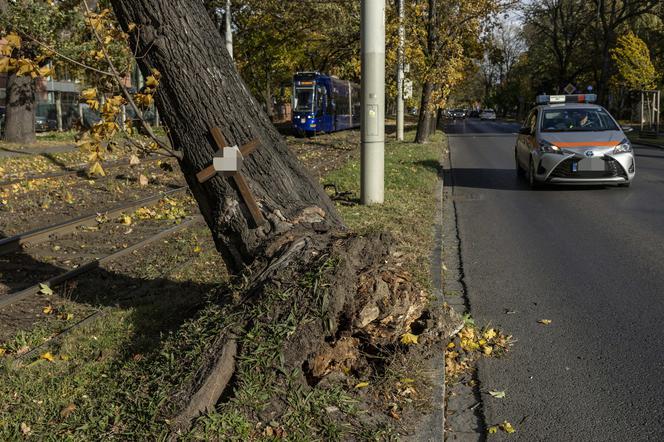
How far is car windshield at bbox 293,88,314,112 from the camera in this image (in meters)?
32.2

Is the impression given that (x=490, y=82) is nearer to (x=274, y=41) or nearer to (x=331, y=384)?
(x=274, y=41)

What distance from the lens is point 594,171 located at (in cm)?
1241

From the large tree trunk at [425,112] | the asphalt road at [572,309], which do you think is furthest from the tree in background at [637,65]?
the asphalt road at [572,309]

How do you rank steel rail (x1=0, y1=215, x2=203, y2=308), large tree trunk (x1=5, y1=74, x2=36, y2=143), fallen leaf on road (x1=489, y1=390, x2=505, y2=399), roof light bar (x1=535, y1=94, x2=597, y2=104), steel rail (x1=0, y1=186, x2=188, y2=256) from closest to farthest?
fallen leaf on road (x1=489, y1=390, x2=505, y2=399) < steel rail (x1=0, y1=215, x2=203, y2=308) < steel rail (x1=0, y1=186, x2=188, y2=256) < roof light bar (x1=535, y1=94, x2=597, y2=104) < large tree trunk (x1=5, y1=74, x2=36, y2=143)

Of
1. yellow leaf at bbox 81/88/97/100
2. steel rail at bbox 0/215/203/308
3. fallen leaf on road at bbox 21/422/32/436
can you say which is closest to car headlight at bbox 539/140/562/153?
steel rail at bbox 0/215/203/308

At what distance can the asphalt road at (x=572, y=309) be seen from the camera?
3828 mm

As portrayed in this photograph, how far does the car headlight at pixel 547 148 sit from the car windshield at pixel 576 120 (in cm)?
58

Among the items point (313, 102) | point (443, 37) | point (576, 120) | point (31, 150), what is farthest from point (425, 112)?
point (31, 150)

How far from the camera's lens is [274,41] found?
111 feet

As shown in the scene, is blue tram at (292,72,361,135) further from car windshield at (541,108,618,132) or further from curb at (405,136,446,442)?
curb at (405,136,446,442)

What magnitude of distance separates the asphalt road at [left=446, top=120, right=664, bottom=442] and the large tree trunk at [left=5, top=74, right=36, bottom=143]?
1660cm

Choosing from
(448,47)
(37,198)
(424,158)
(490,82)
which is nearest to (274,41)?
(448,47)

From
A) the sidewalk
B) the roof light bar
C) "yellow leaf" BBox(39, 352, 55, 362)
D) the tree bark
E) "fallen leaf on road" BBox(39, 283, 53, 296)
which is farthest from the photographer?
the sidewalk

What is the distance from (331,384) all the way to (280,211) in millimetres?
1255
